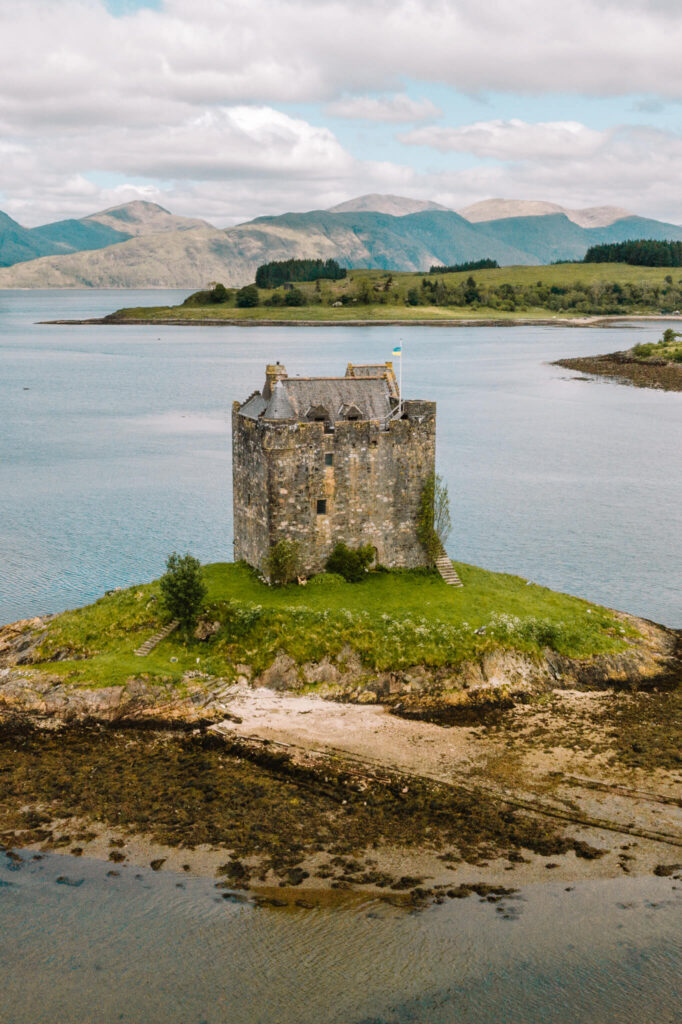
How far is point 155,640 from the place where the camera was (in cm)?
3878

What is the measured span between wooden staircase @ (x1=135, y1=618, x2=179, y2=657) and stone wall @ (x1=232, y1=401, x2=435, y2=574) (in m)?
5.85

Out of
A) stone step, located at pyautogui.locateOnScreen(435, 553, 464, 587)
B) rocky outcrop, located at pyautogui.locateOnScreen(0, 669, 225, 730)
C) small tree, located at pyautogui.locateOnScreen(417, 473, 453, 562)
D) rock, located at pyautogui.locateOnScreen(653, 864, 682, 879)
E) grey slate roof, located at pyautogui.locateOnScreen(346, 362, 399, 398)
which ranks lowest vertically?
rock, located at pyautogui.locateOnScreen(653, 864, 682, 879)

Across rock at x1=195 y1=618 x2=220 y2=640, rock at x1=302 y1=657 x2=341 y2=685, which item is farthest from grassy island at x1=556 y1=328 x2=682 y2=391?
rock at x1=195 y1=618 x2=220 y2=640

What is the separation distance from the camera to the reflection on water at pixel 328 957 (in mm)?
21703

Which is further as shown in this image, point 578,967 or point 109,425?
point 109,425

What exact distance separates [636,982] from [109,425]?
91.6m

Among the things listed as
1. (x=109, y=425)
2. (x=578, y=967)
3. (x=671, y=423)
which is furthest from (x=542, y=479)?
(x=578, y=967)

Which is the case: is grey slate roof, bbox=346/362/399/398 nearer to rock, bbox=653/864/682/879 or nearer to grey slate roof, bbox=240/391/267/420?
grey slate roof, bbox=240/391/267/420

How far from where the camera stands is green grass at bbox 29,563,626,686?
37625mm

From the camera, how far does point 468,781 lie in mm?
30297

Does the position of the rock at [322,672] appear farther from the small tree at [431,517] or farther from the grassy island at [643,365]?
the grassy island at [643,365]

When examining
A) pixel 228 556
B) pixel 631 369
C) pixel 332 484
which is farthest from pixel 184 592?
pixel 631 369

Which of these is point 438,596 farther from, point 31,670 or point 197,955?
point 197,955

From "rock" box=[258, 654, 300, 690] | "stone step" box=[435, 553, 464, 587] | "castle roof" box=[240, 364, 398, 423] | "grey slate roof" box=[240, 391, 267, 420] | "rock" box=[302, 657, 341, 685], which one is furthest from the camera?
"stone step" box=[435, 553, 464, 587]
